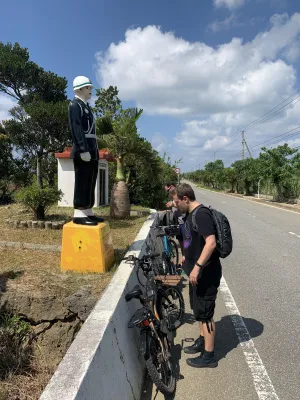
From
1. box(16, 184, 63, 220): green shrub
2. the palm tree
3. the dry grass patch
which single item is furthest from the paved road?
box(16, 184, 63, 220): green shrub

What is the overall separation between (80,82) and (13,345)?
3442 millimetres

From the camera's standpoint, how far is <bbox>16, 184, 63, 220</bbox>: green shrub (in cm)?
845

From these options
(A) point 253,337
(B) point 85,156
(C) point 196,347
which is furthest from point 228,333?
(B) point 85,156

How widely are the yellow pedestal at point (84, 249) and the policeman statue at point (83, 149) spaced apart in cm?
15

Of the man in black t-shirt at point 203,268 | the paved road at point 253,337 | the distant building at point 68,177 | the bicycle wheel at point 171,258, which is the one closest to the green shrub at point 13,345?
the paved road at point 253,337

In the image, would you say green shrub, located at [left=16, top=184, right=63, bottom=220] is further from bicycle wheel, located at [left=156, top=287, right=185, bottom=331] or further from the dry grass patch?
bicycle wheel, located at [left=156, top=287, right=185, bottom=331]

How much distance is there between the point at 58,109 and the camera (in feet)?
60.2

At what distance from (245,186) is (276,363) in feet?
123

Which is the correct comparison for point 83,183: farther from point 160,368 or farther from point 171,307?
point 160,368

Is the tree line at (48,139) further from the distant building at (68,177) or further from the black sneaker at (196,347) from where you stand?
the black sneaker at (196,347)

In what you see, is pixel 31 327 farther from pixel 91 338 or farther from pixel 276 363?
pixel 276 363

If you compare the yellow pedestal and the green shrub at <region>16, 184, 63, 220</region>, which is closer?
the yellow pedestal

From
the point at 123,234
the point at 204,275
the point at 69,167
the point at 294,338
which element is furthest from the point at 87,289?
the point at 69,167

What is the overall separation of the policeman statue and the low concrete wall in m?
1.55
